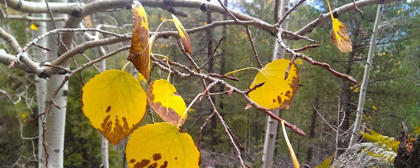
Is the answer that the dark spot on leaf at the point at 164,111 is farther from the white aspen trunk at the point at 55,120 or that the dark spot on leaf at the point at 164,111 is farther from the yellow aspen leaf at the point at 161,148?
the white aspen trunk at the point at 55,120

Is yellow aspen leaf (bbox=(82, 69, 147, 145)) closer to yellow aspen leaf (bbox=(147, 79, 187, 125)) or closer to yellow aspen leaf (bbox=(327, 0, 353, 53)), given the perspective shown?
yellow aspen leaf (bbox=(147, 79, 187, 125))

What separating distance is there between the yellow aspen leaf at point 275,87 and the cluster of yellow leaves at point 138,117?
83 mm

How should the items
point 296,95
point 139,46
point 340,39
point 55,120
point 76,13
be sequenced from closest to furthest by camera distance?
point 139,46 < point 340,39 < point 76,13 < point 55,120 < point 296,95

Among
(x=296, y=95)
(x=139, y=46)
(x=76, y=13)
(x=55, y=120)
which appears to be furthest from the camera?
(x=296, y=95)

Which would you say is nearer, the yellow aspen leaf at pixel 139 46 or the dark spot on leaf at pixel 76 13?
the yellow aspen leaf at pixel 139 46

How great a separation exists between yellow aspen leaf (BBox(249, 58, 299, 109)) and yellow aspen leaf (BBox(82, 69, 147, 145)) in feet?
0.38

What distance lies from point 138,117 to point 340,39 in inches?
7.5

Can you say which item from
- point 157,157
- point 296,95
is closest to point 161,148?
point 157,157

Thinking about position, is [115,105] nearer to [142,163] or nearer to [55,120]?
[142,163]

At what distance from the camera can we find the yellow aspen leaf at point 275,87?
22 centimetres

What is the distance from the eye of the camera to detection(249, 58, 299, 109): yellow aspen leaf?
22 cm

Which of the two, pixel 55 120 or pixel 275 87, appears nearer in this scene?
pixel 275 87

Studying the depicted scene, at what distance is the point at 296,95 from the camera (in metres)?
3.60

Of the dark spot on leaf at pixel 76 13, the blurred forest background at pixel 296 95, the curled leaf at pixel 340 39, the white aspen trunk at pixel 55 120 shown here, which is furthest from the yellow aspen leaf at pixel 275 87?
the blurred forest background at pixel 296 95
